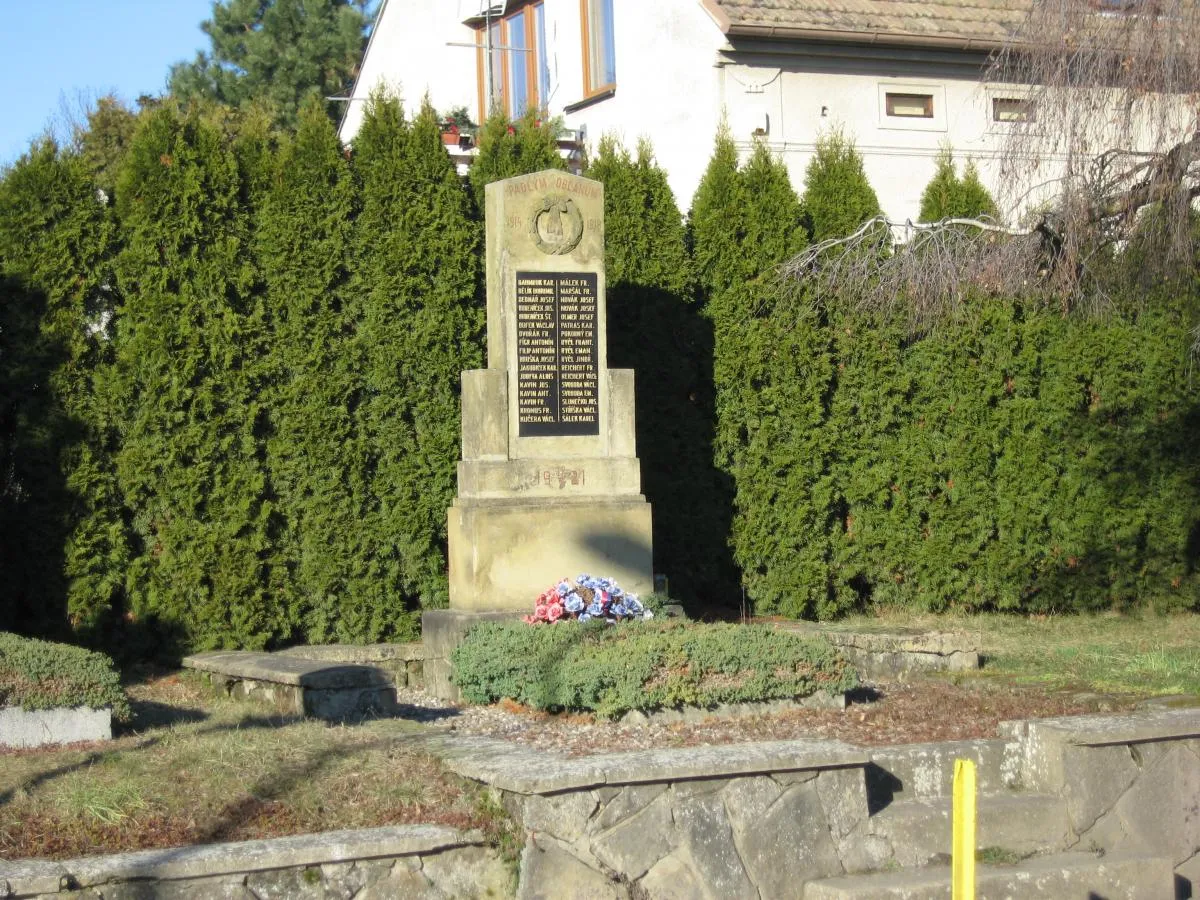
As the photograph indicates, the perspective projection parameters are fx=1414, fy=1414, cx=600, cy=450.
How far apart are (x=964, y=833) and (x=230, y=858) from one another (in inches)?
92.7

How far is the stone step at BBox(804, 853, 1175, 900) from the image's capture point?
5.43 metres

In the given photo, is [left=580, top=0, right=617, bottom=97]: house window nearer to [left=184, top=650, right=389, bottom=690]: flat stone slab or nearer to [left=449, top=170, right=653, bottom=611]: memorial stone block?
[left=449, top=170, right=653, bottom=611]: memorial stone block

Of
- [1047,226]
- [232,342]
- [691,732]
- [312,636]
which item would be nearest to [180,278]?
[232,342]

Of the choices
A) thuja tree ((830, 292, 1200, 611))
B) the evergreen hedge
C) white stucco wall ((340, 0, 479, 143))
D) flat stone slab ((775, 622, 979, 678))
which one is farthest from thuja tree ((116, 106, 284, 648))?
white stucco wall ((340, 0, 479, 143))

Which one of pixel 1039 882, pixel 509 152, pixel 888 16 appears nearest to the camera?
pixel 1039 882

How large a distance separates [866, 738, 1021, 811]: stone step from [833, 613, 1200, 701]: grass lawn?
169cm

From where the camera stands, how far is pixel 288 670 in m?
8.26

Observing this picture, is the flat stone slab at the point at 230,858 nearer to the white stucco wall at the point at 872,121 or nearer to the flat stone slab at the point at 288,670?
the flat stone slab at the point at 288,670

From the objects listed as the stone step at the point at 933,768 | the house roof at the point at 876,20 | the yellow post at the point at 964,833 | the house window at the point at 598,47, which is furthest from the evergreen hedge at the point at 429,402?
the yellow post at the point at 964,833

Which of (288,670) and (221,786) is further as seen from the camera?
(288,670)

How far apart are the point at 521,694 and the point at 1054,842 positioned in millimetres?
3067

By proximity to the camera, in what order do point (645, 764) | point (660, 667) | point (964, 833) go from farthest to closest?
point (660, 667) → point (645, 764) → point (964, 833)

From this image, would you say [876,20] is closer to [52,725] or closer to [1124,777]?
[1124,777]

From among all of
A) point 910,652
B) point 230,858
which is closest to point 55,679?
point 230,858
